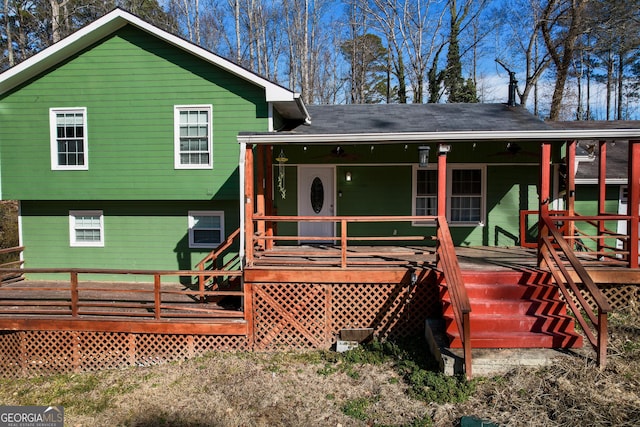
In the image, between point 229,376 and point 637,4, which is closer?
point 229,376

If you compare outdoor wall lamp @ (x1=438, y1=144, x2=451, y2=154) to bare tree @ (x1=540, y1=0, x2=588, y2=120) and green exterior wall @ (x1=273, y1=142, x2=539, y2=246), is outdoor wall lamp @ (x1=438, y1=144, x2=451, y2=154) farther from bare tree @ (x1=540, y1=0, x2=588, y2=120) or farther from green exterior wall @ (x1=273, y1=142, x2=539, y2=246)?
bare tree @ (x1=540, y1=0, x2=588, y2=120)

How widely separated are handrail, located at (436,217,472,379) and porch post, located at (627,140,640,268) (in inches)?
121

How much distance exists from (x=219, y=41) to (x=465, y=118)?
1915 centimetres

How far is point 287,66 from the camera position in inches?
997

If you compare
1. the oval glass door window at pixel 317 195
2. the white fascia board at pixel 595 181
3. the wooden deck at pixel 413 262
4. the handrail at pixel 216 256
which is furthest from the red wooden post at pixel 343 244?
the white fascia board at pixel 595 181

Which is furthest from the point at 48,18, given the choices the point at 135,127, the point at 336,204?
the point at 336,204

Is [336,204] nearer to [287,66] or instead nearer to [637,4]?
[287,66]

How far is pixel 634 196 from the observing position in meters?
6.43

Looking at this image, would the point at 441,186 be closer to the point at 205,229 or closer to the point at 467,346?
the point at 467,346

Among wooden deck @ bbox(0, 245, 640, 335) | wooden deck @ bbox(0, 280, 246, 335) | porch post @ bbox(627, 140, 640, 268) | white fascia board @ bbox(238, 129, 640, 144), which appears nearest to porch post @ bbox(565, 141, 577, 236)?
wooden deck @ bbox(0, 245, 640, 335)

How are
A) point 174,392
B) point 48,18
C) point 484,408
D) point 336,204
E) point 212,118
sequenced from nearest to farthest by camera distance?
1. point 484,408
2. point 174,392
3. point 212,118
4. point 336,204
5. point 48,18

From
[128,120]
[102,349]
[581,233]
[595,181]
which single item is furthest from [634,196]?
[128,120]

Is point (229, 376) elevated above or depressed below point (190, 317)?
below

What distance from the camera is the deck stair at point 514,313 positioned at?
5309mm
